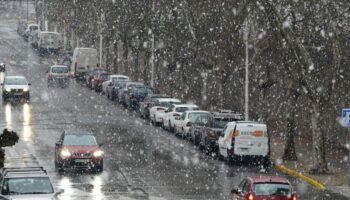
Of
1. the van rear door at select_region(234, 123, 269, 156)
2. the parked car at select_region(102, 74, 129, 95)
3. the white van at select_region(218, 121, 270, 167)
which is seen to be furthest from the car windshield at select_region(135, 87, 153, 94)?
the van rear door at select_region(234, 123, 269, 156)

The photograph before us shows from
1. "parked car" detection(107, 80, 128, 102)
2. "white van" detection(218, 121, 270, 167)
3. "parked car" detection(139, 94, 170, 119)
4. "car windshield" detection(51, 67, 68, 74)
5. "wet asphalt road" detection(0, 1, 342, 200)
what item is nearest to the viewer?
"wet asphalt road" detection(0, 1, 342, 200)

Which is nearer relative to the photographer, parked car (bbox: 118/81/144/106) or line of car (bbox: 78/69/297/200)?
line of car (bbox: 78/69/297/200)

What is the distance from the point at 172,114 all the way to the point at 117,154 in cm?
1027

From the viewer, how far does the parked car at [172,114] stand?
57.1 meters

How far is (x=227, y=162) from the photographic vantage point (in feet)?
148

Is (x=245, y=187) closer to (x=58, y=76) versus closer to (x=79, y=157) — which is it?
(x=79, y=157)

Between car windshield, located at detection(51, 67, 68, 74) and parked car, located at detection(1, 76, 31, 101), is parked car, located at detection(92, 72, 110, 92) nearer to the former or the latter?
car windshield, located at detection(51, 67, 68, 74)

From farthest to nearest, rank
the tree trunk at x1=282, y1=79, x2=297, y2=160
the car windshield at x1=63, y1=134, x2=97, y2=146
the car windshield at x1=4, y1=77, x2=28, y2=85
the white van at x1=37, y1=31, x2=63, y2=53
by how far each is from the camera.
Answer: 1. the white van at x1=37, y1=31, x2=63, y2=53
2. the car windshield at x1=4, y1=77, x2=28, y2=85
3. the tree trunk at x1=282, y1=79, x2=297, y2=160
4. the car windshield at x1=63, y1=134, x2=97, y2=146

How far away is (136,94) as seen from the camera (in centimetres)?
6875

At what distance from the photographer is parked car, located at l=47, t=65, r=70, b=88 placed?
85125 millimetres

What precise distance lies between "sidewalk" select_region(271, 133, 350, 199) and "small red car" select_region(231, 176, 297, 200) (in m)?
7.39

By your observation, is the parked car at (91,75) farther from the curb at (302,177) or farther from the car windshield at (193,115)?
the curb at (302,177)

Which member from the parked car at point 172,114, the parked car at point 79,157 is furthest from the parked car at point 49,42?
the parked car at point 79,157

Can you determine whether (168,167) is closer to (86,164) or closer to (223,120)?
(86,164)
